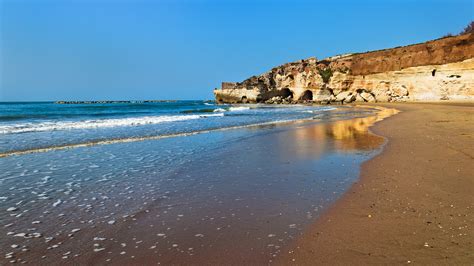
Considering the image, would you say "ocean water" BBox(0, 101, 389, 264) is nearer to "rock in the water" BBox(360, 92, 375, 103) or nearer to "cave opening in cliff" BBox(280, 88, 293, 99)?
"rock in the water" BBox(360, 92, 375, 103)

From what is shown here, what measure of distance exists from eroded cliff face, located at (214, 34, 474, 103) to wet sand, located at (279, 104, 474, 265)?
3972cm

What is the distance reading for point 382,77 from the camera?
5159cm

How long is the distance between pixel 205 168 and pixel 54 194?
9.71 ft

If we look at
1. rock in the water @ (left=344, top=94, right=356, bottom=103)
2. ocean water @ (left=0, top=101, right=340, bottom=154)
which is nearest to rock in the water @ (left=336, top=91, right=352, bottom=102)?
rock in the water @ (left=344, top=94, right=356, bottom=103)

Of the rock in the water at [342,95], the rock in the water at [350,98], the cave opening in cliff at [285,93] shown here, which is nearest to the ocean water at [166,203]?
the rock in the water at [350,98]

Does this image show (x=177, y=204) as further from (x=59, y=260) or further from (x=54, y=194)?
(x=54, y=194)

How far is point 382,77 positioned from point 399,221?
53.3 meters

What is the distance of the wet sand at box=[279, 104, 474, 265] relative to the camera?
9.48 ft

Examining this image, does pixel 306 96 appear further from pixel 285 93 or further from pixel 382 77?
pixel 382 77

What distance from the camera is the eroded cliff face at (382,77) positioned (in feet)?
133

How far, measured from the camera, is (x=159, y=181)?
6.05 m

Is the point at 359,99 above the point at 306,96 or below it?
below

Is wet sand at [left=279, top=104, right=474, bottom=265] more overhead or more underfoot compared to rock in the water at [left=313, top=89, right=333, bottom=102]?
more underfoot

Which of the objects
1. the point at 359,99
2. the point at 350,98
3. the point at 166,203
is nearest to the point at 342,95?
the point at 350,98
